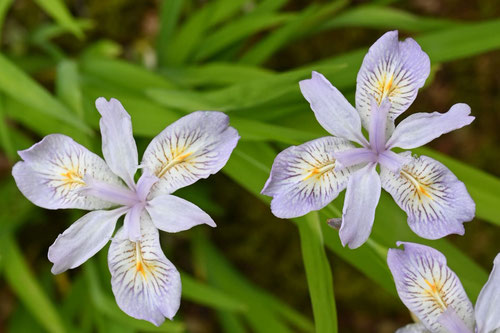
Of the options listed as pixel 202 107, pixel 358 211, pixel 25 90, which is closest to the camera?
pixel 358 211

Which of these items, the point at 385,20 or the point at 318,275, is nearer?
the point at 318,275

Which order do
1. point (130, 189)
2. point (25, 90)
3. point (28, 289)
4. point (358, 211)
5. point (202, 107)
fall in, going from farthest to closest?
point (28, 289)
point (25, 90)
point (202, 107)
point (130, 189)
point (358, 211)

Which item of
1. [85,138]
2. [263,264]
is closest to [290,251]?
[263,264]

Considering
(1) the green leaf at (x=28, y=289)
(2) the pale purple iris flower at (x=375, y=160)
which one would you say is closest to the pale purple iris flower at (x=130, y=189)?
(2) the pale purple iris flower at (x=375, y=160)

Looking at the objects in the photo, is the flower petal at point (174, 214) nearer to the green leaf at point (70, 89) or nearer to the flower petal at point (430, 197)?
the flower petal at point (430, 197)

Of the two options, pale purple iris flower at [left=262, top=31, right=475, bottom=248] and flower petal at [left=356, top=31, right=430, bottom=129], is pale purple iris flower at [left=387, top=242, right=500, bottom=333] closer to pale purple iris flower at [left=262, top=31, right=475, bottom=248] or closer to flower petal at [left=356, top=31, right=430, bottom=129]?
pale purple iris flower at [left=262, top=31, right=475, bottom=248]

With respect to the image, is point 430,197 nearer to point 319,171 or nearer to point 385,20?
point 319,171

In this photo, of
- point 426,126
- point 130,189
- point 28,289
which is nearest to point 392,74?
point 426,126
